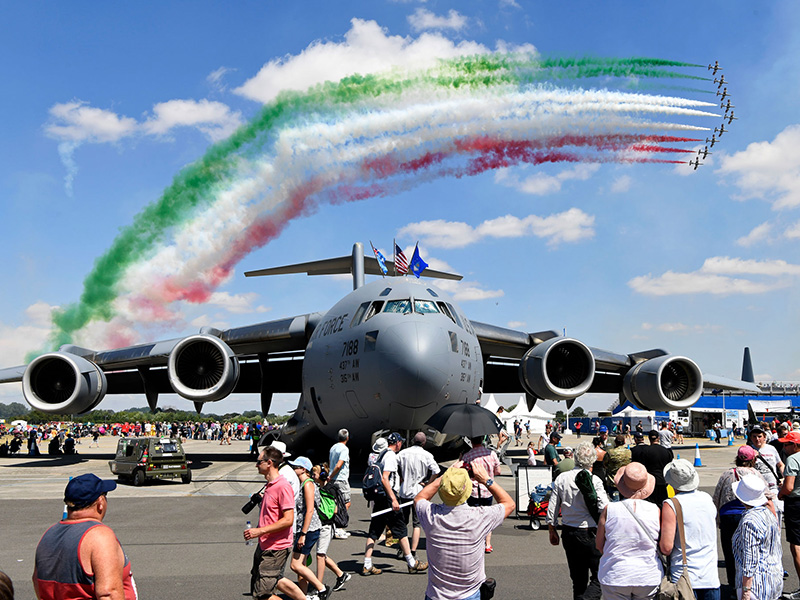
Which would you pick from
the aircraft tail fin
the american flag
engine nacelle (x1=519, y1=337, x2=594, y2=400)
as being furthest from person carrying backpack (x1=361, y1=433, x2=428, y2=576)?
the aircraft tail fin

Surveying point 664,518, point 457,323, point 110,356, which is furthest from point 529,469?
point 110,356

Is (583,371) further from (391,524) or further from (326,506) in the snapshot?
(326,506)

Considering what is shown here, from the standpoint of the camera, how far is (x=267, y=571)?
543 centimetres

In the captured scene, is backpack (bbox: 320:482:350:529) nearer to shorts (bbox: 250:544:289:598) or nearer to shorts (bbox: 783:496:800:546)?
shorts (bbox: 250:544:289:598)

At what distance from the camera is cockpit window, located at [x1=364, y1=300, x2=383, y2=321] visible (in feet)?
47.4

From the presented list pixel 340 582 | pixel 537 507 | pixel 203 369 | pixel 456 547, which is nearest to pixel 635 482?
pixel 456 547

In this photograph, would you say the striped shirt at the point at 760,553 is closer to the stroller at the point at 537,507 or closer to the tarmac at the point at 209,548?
the tarmac at the point at 209,548

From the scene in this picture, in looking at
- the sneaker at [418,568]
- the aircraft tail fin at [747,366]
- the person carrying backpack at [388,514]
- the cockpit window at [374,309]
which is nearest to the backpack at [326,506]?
the person carrying backpack at [388,514]

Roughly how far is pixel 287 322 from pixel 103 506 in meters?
17.4

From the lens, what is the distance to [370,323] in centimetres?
1407

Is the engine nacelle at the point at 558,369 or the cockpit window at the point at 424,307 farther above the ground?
the cockpit window at the point at 424,307

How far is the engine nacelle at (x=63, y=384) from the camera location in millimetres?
20078

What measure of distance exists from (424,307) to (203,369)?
352 inches

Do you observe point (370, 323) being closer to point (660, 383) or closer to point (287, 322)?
point (287, 322)
